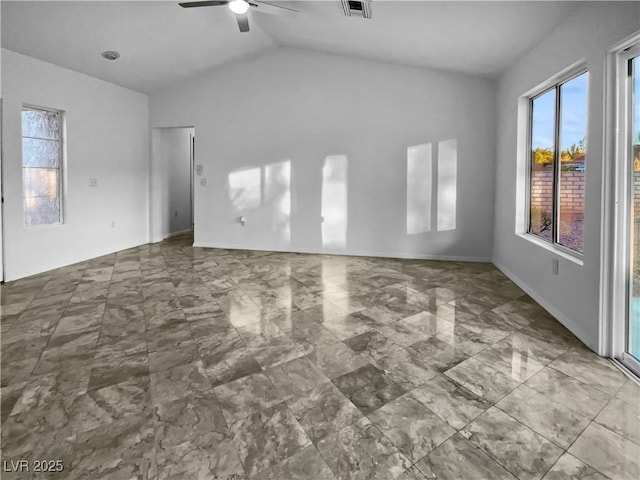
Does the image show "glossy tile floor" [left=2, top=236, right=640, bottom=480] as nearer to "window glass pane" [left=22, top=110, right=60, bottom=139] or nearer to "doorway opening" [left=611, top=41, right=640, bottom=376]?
"doorway opening" [left=611, top=41, right=640, bottom=376]

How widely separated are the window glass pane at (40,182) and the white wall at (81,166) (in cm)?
16

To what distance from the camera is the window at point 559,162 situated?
10.3 feet

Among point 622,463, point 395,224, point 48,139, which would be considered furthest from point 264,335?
point 48,139

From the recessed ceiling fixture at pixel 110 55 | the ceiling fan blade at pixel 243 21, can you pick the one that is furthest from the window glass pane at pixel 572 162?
the recessed ceiling fixture at pixel 110 55

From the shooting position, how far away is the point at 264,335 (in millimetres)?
2910

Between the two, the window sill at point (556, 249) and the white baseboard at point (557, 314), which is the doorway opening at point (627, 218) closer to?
the white baseboard at point (557, 314)

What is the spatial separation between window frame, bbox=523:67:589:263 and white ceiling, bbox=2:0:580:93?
454 mm

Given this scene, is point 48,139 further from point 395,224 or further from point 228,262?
point 395,224

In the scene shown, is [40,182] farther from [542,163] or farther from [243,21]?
[542,163]

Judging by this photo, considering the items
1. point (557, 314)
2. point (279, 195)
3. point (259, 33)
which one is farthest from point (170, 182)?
point (557, 314)

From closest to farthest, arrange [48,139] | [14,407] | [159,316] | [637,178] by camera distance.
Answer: [14,407] → [637,178] → [159,316] → [48,139]

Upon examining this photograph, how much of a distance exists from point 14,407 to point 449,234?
5.29 meters

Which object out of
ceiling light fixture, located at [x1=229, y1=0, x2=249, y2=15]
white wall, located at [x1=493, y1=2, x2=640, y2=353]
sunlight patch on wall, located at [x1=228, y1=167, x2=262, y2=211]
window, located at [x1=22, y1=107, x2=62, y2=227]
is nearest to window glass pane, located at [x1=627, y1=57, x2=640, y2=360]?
white wall, located at [x1=493, y1=2, x2=640, y2=353]

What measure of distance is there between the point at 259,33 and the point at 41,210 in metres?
4.03
